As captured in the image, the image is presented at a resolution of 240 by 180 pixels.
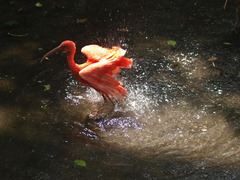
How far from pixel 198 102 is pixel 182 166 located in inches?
50.2

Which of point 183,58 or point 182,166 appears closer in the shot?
point 182,166

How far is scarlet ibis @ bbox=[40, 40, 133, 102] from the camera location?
467 centimetres

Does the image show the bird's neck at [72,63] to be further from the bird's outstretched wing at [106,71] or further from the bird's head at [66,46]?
the bird's outstretched wing at [106,71]

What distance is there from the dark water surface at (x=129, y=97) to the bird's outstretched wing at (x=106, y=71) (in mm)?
398

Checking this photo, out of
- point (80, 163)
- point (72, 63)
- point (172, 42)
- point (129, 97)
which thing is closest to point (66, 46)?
point (72, 63)

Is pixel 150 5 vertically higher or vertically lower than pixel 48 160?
higher

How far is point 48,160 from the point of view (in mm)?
4125

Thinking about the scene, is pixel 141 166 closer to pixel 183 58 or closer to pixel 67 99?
pixel 67 99

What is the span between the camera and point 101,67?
4680 mm

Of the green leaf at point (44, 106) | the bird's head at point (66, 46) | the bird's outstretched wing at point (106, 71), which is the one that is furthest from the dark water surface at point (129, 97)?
the bird's head at point (66, 46)

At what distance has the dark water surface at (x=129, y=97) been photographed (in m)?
4.13

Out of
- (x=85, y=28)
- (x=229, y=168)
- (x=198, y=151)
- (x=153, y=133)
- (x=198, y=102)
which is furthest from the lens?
(x=85, y=28)

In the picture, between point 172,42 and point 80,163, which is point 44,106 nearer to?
point 80,163

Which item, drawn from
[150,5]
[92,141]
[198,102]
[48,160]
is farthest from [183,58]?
[48,160]
